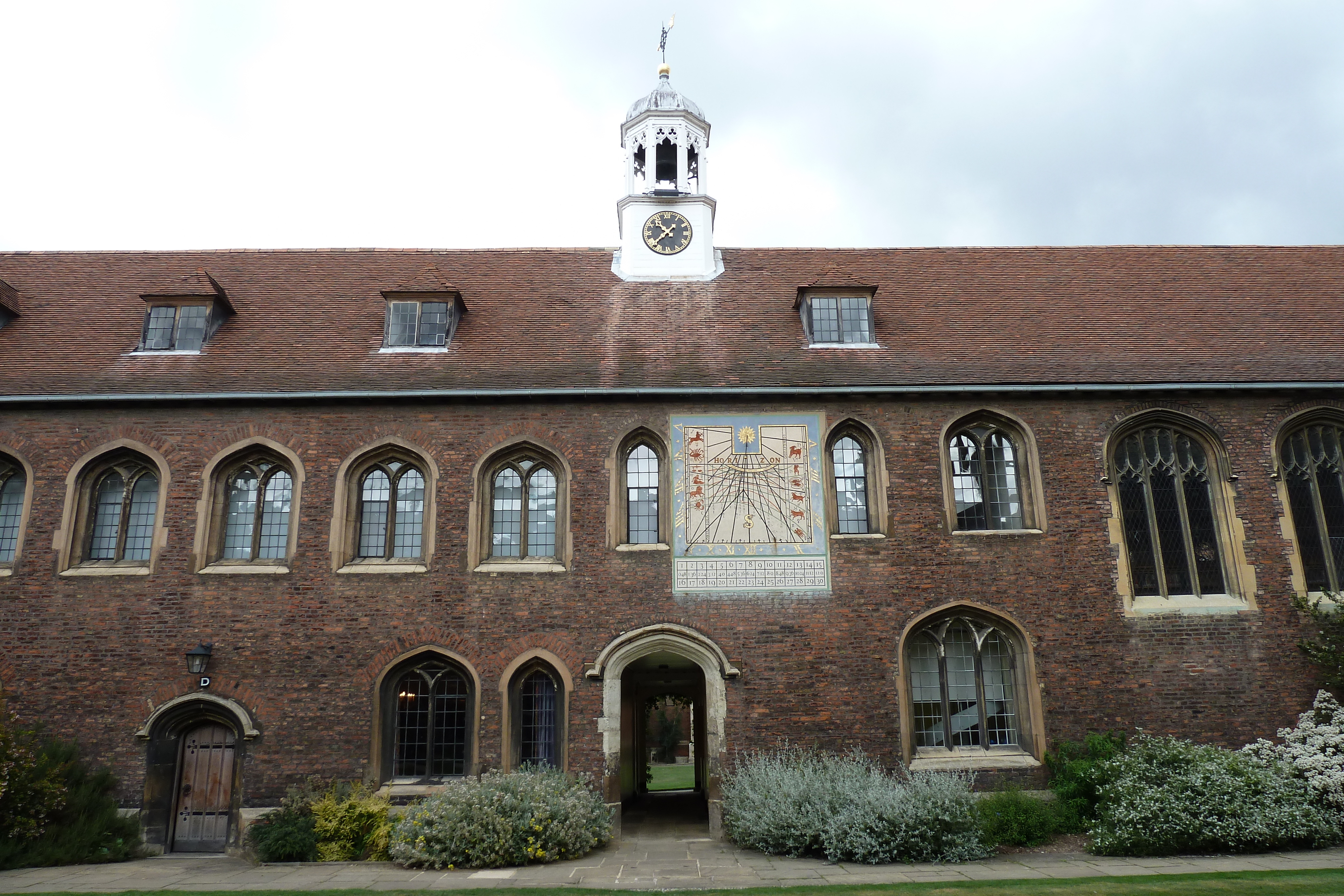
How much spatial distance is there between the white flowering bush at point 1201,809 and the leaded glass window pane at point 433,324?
41.7 ft

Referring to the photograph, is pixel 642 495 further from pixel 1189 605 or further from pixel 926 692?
pixel 1189 605

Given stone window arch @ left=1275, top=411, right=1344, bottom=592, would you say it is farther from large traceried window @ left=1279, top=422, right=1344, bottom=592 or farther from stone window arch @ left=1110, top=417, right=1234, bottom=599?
stone window arch @ left=1110, top=417, right=1234, bottom=599

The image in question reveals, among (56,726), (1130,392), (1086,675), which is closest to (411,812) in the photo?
(56,726)

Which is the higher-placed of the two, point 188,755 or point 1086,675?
point 1086,675

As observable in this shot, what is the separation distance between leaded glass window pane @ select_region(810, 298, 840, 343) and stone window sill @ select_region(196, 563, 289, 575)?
9.79 m

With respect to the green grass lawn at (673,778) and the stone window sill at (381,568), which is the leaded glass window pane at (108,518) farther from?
the green grass lawn at (673,778)

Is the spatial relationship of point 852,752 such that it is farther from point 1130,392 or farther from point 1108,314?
point 1108,314

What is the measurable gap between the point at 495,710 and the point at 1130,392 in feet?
37.7

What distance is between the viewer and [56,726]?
1260 centimetres

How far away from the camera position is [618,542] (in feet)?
44.6

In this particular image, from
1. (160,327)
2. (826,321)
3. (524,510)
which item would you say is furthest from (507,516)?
(160,327)

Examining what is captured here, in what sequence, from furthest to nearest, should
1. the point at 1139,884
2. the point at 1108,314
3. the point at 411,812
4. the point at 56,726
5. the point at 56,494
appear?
1. the point at 1108,314
2. the point at 56,494
3. the point at 56,726
4. the point at 411,812
5. the point at 1139,884

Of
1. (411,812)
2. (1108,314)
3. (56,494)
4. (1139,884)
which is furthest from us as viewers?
(1108,314)

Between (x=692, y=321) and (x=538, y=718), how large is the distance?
25.2 ft
